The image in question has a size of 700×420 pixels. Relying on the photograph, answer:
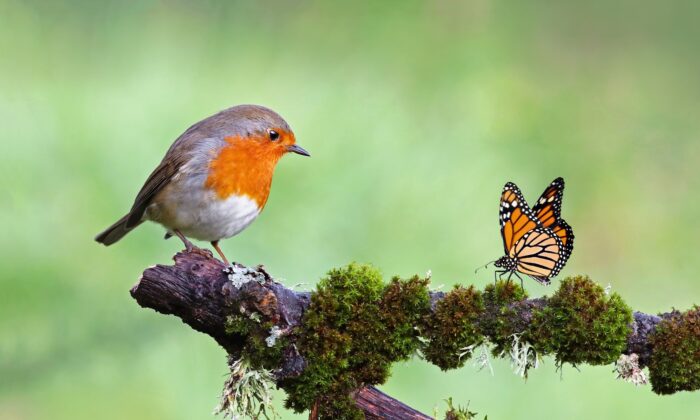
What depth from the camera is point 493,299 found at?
3.77 m

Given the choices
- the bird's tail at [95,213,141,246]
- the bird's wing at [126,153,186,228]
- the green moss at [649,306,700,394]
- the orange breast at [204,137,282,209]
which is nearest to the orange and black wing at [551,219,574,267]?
the green moss at [649,306,700,394]

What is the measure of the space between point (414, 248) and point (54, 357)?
2.48 metres

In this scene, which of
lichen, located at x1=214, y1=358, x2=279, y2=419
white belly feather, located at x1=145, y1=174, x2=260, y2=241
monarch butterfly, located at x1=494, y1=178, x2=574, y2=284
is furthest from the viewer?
white belly feather, located at x1=145, y1=174, x2=260, y2=241

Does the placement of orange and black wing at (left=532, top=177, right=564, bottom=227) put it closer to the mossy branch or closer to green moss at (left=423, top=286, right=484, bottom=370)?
the mossy branch

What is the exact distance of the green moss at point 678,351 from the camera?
3727 mm

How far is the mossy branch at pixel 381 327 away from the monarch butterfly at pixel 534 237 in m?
0.35

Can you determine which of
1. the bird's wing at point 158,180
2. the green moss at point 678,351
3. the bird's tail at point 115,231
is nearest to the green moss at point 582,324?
the green moss at point 678,351

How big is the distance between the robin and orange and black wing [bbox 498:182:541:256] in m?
1.11

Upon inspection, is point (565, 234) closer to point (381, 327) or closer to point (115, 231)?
point (381, 327)

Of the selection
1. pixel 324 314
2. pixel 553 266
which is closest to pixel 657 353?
pixel 553 266

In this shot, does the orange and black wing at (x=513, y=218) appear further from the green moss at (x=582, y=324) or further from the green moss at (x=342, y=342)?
the green moss at (x=342, y=342)

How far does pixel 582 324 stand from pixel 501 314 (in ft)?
1.00

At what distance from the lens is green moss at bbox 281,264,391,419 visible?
12.4 ft

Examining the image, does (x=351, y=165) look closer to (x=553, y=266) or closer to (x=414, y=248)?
(x=414, y=248)
